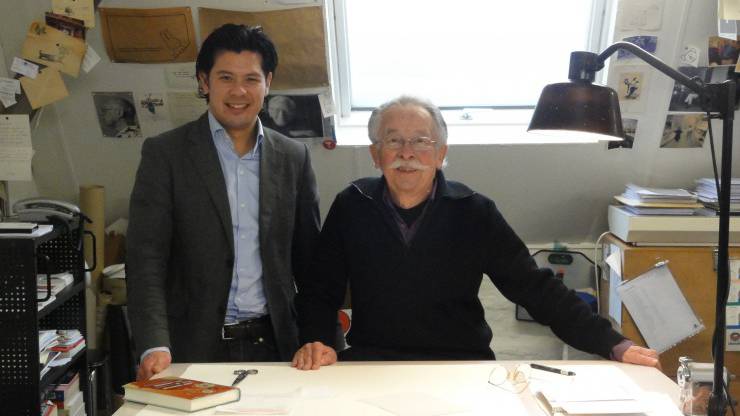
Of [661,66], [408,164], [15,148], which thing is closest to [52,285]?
[15,148]

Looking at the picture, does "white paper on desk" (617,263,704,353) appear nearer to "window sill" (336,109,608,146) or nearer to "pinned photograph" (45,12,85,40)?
"window sill" (336,109,608,146)

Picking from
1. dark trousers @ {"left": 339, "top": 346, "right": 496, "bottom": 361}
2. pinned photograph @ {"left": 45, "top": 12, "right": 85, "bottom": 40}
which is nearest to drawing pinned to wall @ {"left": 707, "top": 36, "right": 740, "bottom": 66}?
dark trousers @ {"left": 339, "top": 346, "right": 496, "bottom": 361}

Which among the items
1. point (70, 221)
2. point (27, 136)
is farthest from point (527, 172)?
point (27, 136)

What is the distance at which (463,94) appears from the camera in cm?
291

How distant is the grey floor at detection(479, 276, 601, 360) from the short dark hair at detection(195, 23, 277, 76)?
145 centimetres

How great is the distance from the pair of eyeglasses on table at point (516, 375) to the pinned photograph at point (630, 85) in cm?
139

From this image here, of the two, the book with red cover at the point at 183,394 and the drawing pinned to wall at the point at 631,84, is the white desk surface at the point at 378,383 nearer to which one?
the book with red cover at the point at 183,394

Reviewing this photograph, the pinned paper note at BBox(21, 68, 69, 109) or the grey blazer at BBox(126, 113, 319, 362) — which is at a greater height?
the pinned paper note at BBox(21, 68, 69, 109)

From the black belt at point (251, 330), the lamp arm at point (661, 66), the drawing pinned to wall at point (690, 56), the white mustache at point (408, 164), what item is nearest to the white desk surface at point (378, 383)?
the black belt at point (251, 330)

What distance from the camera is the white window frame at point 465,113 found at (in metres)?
2.61

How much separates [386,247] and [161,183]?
25.0 inches

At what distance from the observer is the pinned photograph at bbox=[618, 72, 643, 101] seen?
2512mm

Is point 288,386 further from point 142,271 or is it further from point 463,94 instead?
point 463,94

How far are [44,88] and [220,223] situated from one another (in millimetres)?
1137
